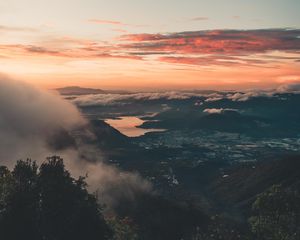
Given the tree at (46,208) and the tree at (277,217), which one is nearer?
the tree at (46,208)

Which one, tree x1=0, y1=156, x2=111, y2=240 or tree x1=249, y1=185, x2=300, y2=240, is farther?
tree x1=249, y1=185, x2=300, y2=240

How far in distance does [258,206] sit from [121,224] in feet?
94.4

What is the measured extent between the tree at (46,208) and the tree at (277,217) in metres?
33.2

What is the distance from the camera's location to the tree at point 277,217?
8738cm

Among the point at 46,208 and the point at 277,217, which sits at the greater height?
the point at 46,208

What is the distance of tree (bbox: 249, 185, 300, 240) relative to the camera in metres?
87.4

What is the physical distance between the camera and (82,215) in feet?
232

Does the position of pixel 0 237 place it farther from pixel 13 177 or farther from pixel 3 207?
pixel 13 177

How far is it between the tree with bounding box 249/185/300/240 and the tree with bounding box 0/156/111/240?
109 ft

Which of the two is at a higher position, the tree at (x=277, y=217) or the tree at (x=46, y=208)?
the tree at (x=46, y=208)

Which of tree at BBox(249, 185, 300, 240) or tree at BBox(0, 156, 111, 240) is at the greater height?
tree at BBox(0, 156, 111, 240)

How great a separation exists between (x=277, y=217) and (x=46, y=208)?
4667 centimetres

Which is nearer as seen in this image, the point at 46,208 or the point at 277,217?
the point at 46,208

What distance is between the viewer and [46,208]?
7019cm
